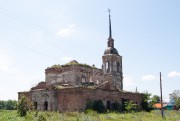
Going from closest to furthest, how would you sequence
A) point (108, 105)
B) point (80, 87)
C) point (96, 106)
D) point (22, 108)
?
1. point (22, 108)
2. point (80, 87)
3. point (96, 106)
4. point (108, 105)

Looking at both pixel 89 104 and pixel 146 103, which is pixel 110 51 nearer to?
pixel 146 103

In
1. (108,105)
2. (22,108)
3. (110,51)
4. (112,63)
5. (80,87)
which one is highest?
(110,51)

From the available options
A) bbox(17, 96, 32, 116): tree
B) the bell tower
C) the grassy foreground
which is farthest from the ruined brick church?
bbox(17, 96, 32, 116): tree

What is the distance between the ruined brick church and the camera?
36.1 m

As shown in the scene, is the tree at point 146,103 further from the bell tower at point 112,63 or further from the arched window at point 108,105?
the arched window at point 108,105

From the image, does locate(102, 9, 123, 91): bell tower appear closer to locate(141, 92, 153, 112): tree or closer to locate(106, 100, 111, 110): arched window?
locate(141, 92, 153, 112): tree

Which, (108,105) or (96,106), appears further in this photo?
(108,105)

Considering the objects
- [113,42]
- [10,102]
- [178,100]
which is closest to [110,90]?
[113,42]

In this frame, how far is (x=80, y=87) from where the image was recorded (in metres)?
35.3

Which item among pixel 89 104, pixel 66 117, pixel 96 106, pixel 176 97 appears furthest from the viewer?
pixel 176 97

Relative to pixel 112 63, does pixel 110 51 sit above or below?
above

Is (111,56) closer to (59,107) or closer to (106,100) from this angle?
(106,100)

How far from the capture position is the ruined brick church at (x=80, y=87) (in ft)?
118

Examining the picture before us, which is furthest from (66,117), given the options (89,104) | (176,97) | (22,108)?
(176,97)
